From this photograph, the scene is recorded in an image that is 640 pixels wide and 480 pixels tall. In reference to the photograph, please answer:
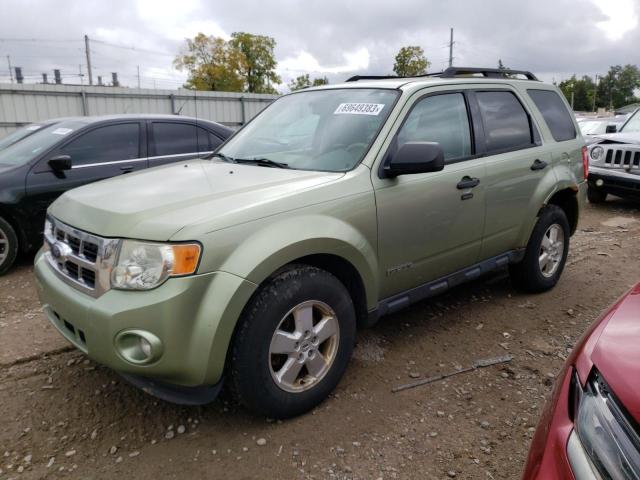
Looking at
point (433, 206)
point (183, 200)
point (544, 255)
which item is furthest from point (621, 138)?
point (183, 200)

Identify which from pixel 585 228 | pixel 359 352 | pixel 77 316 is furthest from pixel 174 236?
pixel 585 228

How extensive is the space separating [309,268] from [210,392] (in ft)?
2.54

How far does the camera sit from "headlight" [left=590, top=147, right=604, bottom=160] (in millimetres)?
8469

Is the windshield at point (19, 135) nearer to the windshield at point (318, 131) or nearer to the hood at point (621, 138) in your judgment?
the windshield at point (318, 131)

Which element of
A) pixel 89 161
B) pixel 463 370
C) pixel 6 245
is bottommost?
pixel 463 370

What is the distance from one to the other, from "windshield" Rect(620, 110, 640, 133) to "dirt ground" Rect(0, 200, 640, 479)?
643 centimetres

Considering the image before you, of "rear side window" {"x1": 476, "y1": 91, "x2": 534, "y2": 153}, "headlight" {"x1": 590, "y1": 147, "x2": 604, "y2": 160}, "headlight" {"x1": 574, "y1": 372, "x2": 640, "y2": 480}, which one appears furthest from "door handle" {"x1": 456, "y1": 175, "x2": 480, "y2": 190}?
"headlight" {"x1": 590, "y1": 147, "x2": 604, "y2": 160}

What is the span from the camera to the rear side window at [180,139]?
20.1ft

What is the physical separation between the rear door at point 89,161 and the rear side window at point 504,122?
3.92 m

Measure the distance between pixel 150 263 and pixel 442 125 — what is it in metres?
2.21

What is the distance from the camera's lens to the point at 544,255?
4449mm

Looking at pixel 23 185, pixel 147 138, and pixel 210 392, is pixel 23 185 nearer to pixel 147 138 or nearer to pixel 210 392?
pixel 147 138

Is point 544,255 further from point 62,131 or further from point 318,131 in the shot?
point 62,131

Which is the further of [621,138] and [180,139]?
[621,138]
